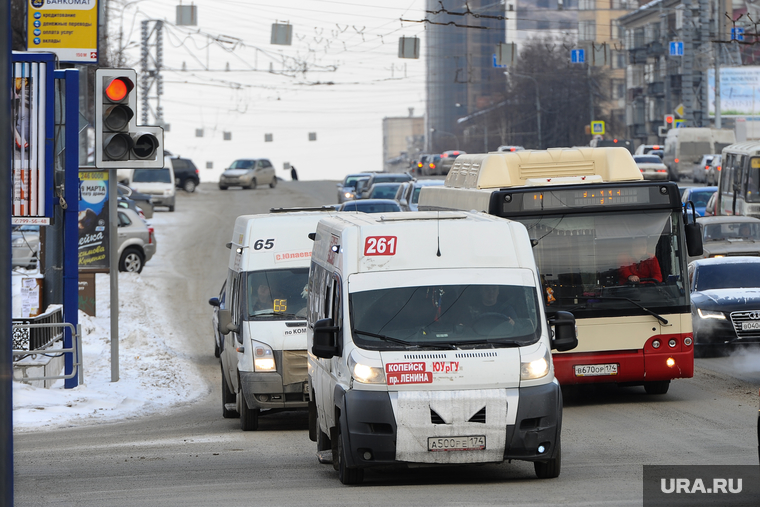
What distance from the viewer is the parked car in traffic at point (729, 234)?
77.4 ft

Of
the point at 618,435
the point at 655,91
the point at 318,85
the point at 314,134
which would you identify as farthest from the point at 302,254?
the point at 655,91

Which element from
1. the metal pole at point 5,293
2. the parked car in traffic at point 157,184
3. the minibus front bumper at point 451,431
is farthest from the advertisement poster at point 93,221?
the parked car in traffic at point 157,184

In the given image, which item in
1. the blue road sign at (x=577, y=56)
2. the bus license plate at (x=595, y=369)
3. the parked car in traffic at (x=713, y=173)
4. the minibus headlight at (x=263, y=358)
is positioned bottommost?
the bus license plate at (x=595, y=369)

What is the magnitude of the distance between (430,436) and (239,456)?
2.94 m

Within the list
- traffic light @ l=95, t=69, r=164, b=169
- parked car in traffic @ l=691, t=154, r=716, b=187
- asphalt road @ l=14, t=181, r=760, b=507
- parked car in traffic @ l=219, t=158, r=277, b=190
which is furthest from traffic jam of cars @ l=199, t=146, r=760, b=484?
parked car in traffic @ l=219, t=158, r=277, b=190

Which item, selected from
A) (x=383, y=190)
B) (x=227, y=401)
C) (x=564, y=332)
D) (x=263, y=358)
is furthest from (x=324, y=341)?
(x=383, y=190)

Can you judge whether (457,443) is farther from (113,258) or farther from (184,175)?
(184,175)

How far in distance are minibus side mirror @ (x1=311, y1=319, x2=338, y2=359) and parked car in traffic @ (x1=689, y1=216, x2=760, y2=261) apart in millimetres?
→ 16070

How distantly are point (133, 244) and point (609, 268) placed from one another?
69.4ft

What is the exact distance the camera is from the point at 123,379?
1755 cm

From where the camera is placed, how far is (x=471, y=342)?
345 inches

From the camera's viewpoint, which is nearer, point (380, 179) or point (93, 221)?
point (93, 221)

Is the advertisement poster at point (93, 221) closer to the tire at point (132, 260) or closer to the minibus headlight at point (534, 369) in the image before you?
the tire at point (132, 260)

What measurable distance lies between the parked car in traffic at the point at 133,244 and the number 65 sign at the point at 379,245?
78.0 feet
